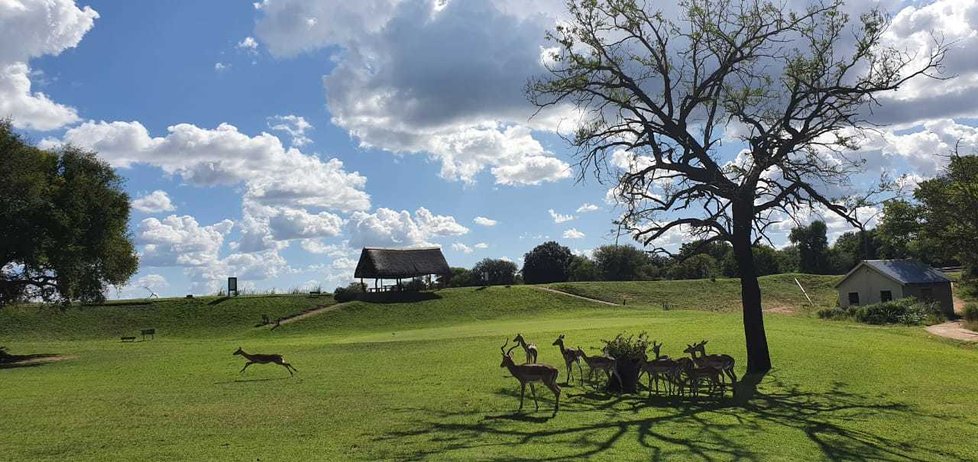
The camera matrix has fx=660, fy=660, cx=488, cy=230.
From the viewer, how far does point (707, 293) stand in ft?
238

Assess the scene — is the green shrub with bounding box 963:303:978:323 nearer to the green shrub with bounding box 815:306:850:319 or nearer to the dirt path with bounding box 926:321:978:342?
the dirt path with bounding box 926:321:978:342

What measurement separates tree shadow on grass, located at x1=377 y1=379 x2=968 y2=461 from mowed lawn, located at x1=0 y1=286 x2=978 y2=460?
0.16 feet

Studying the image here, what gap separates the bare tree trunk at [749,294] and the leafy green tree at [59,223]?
2903cm

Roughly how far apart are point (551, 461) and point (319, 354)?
19.8m

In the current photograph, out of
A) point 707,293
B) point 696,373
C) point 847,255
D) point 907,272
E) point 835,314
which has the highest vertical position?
point 847,255

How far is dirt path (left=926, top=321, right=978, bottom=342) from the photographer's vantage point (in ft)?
104

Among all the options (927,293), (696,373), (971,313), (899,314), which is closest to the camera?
(696,373)

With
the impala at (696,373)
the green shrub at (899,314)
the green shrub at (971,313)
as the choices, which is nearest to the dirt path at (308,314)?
the green shrub at (899,314)

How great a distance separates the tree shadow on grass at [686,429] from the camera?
1039cm

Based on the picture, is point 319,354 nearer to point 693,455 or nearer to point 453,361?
point 453,361

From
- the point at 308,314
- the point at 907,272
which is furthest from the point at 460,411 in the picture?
the point at 907,272

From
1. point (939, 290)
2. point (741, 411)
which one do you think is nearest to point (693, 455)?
point (741, 411)

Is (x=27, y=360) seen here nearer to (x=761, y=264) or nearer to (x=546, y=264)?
(x=546, y=264)

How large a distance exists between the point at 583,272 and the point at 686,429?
106307 mm
